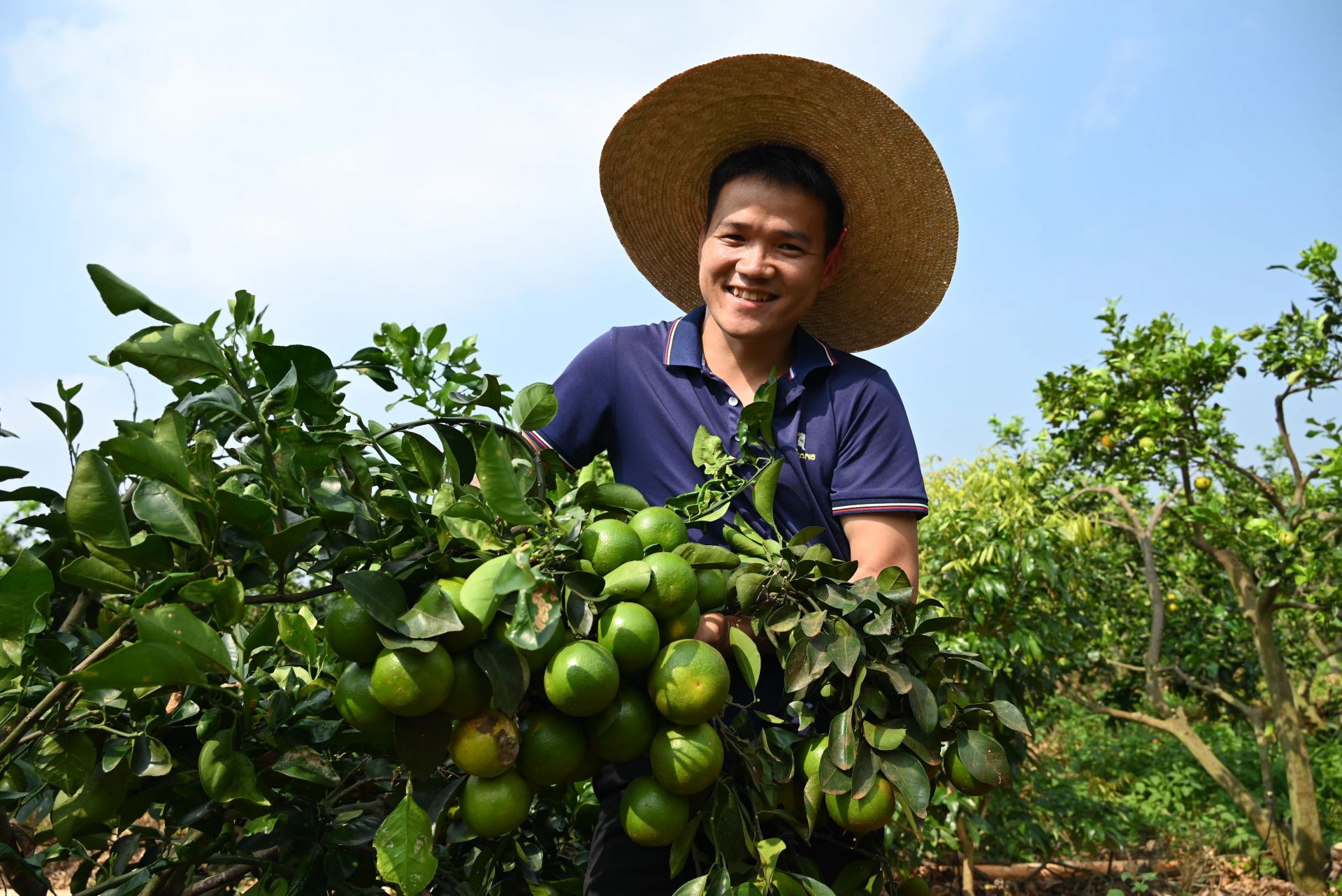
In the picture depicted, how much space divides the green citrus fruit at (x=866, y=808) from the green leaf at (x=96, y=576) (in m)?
0.74

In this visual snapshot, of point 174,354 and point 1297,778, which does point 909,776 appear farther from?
point 1297,778

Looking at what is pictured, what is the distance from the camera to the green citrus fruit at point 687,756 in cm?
100

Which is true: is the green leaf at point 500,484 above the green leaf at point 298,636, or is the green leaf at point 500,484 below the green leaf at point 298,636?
above

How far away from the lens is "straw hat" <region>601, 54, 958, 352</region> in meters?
1.83

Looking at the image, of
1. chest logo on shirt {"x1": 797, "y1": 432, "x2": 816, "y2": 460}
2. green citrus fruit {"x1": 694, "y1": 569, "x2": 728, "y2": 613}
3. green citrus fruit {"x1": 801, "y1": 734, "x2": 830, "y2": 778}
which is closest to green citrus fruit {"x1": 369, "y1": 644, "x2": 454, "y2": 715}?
green citrus fruit {"x1": 694, "y1": 569, "x2": 728, "y2": 613}

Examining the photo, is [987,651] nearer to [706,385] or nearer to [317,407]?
[706,385]

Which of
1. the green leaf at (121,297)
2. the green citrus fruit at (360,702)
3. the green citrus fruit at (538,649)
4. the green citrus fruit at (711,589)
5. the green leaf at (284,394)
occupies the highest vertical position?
the green leaf at (121,297)

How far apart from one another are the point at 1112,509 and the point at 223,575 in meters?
4.84

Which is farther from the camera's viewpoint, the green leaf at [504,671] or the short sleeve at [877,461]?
the short sleeve at [877,461]

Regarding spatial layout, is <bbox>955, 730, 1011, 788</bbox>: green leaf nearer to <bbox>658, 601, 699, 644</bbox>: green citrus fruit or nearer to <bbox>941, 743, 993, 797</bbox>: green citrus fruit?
<bbox>941, 743, 993, 797</bbox>: green citrus fruit

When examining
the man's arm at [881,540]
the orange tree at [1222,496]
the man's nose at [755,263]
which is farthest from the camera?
the orange tree at [1222,496]

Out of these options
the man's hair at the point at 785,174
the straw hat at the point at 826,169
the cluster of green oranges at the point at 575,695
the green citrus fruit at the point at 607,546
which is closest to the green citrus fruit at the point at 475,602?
the cluster of green oranges at the point at 575,695

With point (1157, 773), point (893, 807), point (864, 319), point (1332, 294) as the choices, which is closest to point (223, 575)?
point (893, 807)

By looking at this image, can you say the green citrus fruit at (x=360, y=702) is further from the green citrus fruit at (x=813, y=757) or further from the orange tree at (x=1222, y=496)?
the orange tree at (x=1222, y=496)
